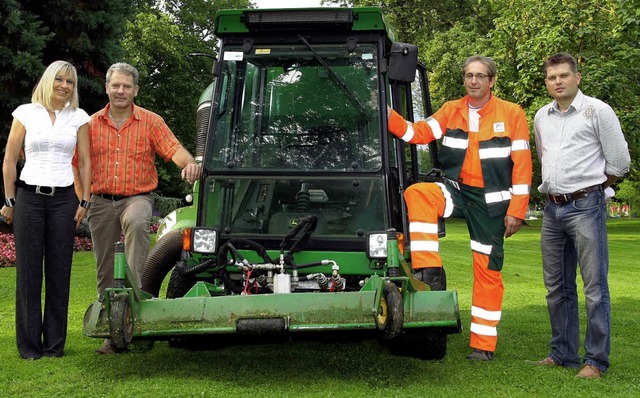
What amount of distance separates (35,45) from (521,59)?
11.2 meters

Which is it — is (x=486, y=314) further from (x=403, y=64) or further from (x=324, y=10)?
(x=324, y=10)

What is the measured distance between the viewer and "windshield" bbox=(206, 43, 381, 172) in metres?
5.87

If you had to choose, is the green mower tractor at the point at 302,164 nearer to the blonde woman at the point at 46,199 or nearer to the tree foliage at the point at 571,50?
the blonde woman at the point at 46,199

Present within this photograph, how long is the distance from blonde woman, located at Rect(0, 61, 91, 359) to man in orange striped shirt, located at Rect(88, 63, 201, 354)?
0.64 feet

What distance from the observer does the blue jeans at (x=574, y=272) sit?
5273mm

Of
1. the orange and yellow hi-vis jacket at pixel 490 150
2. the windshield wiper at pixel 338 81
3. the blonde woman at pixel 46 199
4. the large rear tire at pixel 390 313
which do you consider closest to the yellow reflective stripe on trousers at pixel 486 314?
the orange and yellow hi-vis jacket at pixel 490 150

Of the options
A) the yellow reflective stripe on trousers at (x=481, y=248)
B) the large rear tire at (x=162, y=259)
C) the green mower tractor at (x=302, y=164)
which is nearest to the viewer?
the green mower tractor at (x=302, y=164)

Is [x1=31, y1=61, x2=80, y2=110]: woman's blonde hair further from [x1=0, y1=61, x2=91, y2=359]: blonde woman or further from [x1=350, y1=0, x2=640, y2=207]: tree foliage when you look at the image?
[x1=350, y1=0, x2=640, y2=207]: tree foliage

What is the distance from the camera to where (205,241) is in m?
5.53

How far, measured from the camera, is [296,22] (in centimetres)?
587

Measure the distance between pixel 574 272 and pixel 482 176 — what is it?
35.1 inches

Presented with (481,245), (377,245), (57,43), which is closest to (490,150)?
(481,245)

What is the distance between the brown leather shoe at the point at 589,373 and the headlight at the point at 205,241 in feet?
8.03

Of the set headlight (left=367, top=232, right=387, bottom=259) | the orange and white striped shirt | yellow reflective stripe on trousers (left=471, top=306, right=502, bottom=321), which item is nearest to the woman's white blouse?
the orange and white striped shirt
